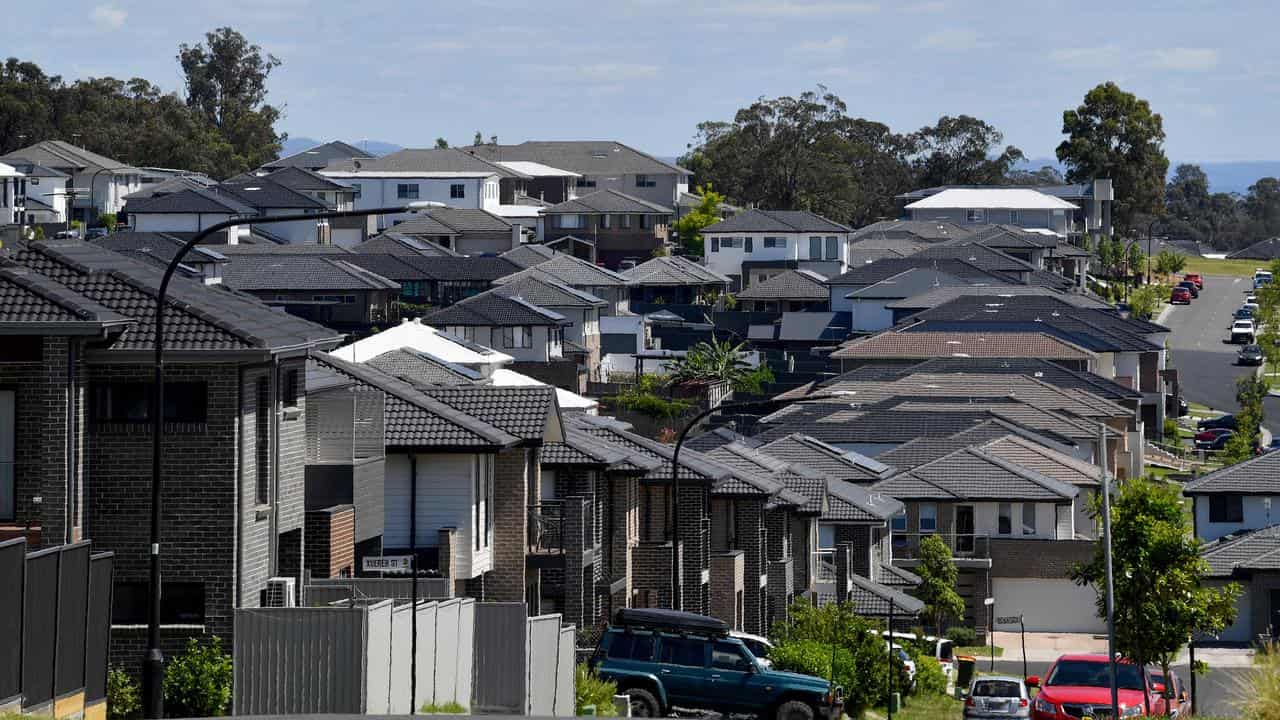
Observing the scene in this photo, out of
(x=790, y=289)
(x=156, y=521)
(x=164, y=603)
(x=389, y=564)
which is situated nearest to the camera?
(x=156, y=521)

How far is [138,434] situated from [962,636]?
5192 cm

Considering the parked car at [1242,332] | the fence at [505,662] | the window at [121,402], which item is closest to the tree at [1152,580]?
the fence at [505,662]

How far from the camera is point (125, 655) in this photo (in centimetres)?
3020

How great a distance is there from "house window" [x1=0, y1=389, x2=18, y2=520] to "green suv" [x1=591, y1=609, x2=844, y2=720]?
43.0 ft

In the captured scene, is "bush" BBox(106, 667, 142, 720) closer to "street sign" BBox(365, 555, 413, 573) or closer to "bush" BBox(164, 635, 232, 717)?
"bush" BBox(164, 635, 232, 717)

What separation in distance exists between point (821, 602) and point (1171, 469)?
2283 inches

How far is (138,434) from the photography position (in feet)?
99.3

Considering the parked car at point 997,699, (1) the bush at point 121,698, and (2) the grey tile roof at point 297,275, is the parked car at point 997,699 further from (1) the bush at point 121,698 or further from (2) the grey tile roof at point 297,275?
(2) the grey tile roof at point 297,275

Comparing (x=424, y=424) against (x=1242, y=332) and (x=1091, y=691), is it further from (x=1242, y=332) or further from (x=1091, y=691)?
(x=1242, y=332)

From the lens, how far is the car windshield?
44.1 meters

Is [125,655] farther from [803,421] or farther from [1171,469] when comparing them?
[1171,469]

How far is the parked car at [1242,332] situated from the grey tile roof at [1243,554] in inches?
3420

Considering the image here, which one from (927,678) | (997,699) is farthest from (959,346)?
(997,699)

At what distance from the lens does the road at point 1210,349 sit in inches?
5599
